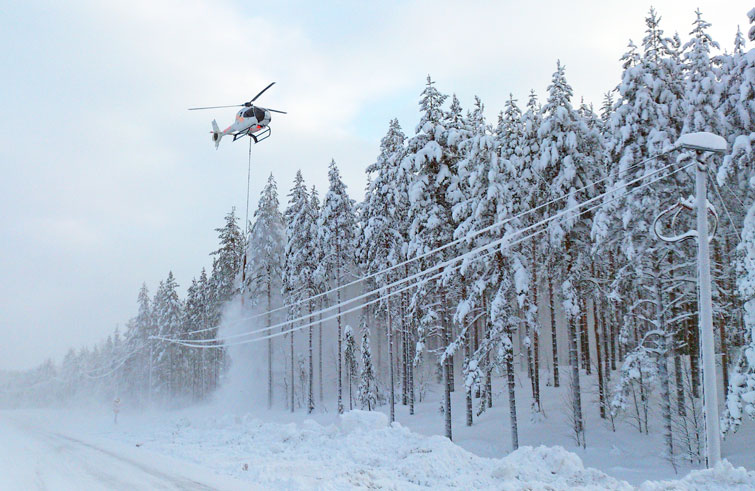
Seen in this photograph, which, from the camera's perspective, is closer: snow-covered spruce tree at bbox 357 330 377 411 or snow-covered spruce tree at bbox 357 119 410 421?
snow-covered spruce tree at bbox 357 119 410 421

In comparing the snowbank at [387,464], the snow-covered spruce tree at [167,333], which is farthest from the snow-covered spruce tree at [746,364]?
the snow-covered spruce tree at [167,333]

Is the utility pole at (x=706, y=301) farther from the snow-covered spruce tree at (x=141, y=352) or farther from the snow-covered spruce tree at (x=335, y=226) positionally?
the snow-covered spruce tree at (x=141, y=352)

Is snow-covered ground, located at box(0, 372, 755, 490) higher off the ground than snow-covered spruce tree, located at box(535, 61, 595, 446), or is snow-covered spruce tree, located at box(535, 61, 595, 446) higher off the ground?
snow-covered spruce tree, located at box(535, 61, 595, 446)

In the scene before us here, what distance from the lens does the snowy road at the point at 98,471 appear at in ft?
37.6

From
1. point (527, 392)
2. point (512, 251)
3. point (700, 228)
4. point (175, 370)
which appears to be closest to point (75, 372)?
point (175, 370)

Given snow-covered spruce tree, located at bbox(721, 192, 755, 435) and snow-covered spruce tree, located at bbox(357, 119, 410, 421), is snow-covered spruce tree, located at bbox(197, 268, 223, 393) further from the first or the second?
snow-covered spruce tree, located at bbox(721, 192, 755, 435)

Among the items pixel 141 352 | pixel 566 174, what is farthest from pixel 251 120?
pixel 141 352

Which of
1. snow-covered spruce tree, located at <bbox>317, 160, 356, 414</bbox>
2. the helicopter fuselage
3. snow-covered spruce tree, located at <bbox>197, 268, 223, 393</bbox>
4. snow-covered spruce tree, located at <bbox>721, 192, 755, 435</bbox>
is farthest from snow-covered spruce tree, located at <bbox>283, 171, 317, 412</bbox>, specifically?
snow-covered spruce tree, located at <bbox>721, 192, 755, 435</bbox>

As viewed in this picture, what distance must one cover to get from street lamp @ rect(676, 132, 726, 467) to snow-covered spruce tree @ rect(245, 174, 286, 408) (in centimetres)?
3707

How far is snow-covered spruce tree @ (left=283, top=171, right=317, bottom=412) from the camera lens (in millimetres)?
39656

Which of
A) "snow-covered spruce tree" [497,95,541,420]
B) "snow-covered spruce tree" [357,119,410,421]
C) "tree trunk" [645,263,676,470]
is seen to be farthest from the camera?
"snow-covered spruce tree" [357,119,410,421]

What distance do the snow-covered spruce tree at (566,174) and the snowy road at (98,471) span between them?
1636 cm

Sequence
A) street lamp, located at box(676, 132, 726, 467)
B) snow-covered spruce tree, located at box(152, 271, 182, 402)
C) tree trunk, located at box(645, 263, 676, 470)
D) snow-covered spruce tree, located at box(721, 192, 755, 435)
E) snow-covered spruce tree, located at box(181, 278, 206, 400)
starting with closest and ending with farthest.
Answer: street lamp, located at box(676, 132, 726, 467), snow-covered spruce tree, located at box(721, 192, 755, 435), tree trunk, located at box(645, 263, 676, 470), snow-covered spruce tree, located at box(181, 278, 206, 400), snow-covered spruce tree, located at box(152, 271, 182, 402)

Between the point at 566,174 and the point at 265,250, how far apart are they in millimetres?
28078
